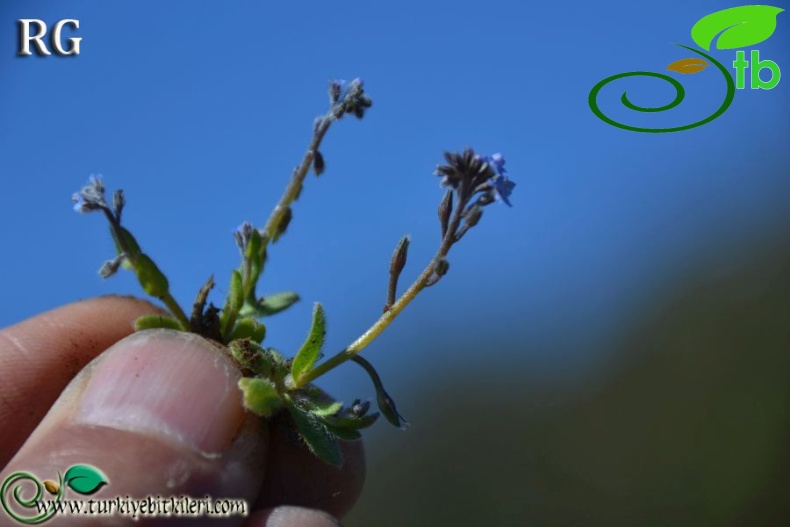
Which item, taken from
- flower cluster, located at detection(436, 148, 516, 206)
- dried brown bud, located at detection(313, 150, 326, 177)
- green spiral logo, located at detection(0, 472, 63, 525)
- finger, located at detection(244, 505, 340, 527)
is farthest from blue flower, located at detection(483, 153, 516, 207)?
green spiral logo, located at detection(0, 472, 63, 525)

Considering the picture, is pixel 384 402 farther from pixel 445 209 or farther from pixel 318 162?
pixel 318 162

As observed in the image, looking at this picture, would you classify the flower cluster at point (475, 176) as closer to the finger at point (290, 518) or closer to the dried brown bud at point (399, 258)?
the dried brown bud at point (399, 258)

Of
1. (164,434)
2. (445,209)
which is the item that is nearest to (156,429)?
(164,434)

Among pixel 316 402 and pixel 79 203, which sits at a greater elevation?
pixel 79 203

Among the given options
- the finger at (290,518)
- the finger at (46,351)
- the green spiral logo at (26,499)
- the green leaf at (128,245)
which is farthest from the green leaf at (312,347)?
the finger at (46,351)

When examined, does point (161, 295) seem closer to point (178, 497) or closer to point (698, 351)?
point (178, 497)

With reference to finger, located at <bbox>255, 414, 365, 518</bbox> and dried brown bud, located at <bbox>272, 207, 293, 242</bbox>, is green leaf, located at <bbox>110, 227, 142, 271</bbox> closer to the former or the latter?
dried brown bud, located at <bbox>272, 207, 293, 242</bbox>
